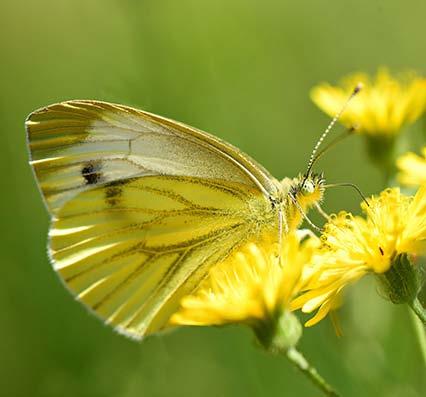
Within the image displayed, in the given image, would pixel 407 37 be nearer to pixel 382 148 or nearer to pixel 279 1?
pixel 279 1

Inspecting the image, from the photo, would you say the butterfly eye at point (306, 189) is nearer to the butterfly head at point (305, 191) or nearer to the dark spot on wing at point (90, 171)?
the butterfly head at point (305, 191)

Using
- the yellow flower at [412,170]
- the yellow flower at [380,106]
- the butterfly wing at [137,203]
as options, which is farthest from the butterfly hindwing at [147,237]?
the yellow flower at [380,106]

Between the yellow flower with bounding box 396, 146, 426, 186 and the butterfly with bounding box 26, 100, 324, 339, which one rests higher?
the yellow flower with bounding box 396, 146, 426, 186

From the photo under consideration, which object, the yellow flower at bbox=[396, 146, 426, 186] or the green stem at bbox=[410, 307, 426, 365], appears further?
the yellow flower at bbox=[396, 146, 426, 186]

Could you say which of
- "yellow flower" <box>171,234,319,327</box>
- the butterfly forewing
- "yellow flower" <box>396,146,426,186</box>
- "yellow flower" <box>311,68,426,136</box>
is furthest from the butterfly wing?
"yellow flower" <box>311,68,426,136</box>

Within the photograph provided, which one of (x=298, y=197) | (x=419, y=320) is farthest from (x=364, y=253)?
(x=298, y=197)

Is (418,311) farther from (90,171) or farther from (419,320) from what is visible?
(90,171)

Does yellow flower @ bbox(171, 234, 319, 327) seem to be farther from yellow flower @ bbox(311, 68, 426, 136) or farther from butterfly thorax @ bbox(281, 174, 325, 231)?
yellow flower @ bbox(311, 68, 426, 136)
